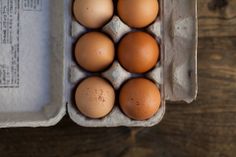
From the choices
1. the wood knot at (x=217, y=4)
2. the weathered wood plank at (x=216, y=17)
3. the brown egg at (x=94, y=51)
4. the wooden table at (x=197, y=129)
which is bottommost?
the wooden table at (x=197, y=129)

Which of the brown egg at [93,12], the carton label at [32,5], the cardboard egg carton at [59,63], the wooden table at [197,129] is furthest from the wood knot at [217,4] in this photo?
the carton label at [32,5]

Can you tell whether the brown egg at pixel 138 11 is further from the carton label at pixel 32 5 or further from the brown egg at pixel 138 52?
the carton label at pixel 32 5

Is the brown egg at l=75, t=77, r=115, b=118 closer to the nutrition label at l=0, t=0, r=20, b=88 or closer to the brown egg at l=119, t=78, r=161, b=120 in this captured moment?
the brown egg at l=119, t=78, r=161, b=120

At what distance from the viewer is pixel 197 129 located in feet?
2.73

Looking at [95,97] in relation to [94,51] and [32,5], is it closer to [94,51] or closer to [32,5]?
[94,51]

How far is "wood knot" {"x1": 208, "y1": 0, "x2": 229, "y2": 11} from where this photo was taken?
828mm

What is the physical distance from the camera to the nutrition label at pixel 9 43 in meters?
0.77

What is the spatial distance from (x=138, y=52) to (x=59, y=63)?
17 cm

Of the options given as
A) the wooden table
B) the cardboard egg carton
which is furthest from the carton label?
the wooden table

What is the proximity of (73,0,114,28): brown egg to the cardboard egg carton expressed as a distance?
0.02 meters

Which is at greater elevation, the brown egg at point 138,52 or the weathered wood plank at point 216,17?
the weathered wood plank at point 216,17

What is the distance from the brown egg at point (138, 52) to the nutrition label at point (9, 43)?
0.24m

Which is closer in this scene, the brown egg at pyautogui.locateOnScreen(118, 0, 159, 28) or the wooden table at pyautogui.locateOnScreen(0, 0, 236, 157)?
the brown egg at pyautogui.locateOnScreen(118, 0, 159, 28)

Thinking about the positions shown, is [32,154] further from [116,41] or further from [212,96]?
[212,96]
